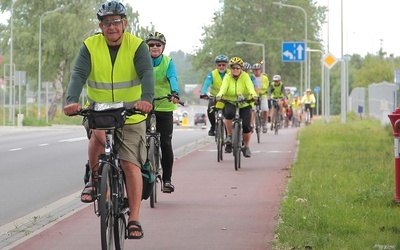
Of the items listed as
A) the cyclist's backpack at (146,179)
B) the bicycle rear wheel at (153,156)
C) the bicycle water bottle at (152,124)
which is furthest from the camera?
the bicycle water bottle at (152,124)

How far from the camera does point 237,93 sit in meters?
17.7

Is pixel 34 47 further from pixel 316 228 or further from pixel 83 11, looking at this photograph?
pixel 316 228

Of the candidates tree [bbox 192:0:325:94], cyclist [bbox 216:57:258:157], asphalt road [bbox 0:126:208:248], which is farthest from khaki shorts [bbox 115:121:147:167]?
tree [bbox 192:0:325:94]

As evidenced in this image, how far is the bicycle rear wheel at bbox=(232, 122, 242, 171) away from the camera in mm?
17094

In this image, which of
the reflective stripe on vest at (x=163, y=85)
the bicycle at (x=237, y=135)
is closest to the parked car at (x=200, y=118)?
the bicycle at (x=237, y=135)

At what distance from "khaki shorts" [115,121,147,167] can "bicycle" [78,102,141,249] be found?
8 cm

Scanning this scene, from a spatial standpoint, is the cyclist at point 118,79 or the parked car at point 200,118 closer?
the cyclist at point 118,79

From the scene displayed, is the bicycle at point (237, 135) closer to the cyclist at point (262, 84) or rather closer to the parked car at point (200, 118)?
the cyclist at point (262, 84)

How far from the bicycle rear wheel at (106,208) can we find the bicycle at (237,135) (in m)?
9.63

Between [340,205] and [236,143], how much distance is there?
660 cm

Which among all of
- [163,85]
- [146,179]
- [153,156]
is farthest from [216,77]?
[146,179]

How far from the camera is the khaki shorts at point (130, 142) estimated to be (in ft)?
25.5

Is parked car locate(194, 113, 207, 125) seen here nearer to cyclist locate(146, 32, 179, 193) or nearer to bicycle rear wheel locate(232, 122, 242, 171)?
bicycle rear wheel locate(232, 122, 242, 171)

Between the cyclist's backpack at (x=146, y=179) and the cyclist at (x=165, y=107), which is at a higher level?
the cyclist at (x=165, y=107)
